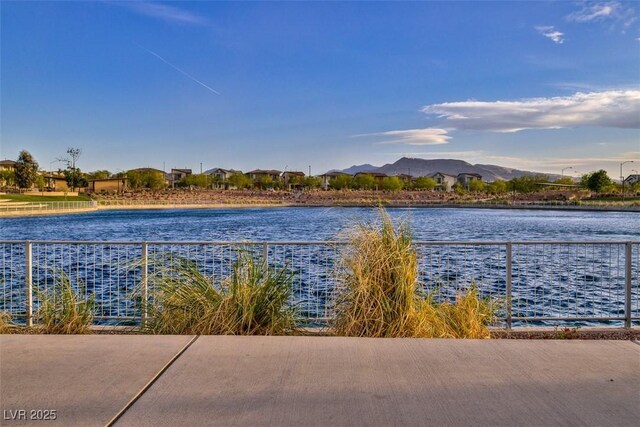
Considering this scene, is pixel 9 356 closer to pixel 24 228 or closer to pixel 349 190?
pixel 24 228

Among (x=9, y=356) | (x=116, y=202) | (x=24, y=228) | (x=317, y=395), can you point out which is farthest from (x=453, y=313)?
(x=116, y=202)

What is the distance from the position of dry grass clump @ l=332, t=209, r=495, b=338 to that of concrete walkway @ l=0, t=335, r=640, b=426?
0.60 metres

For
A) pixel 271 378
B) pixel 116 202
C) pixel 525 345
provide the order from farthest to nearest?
pixel 116 202
pixel 525 345
pixel 271 378

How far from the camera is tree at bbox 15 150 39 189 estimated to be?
354 feet

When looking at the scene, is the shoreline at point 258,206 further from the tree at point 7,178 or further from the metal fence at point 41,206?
the tree at point 7,178

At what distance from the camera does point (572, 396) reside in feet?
15.6

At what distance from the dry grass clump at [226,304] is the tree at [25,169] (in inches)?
4489

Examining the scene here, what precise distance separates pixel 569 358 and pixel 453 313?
1.93 meters

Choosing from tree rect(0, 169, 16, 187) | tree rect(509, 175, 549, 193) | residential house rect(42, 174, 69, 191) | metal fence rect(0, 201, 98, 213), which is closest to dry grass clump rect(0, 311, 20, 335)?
metal fence rect(0, 201, 98, 213)

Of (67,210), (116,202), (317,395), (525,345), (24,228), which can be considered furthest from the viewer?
(116,202)

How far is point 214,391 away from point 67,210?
90.5m

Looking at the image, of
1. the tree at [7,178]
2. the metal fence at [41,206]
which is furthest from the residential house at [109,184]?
the metal fence at [41,206]

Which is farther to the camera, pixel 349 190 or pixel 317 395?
pixel 349 190

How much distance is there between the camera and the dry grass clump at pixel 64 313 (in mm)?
7199
